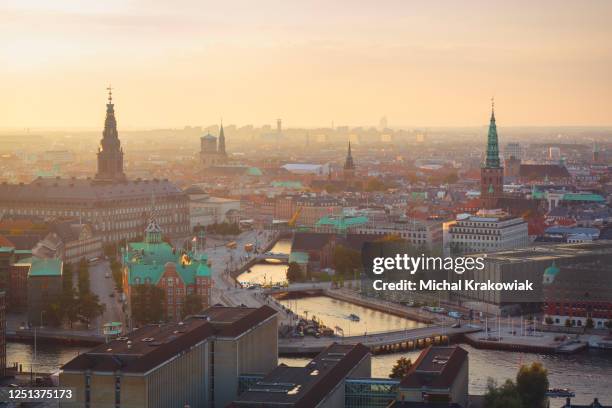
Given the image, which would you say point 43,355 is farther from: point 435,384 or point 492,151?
point 492,151

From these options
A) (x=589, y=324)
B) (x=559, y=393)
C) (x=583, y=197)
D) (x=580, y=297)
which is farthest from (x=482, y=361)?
(x=583, y=197)

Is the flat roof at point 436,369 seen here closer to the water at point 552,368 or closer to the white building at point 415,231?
the water at point 552,368

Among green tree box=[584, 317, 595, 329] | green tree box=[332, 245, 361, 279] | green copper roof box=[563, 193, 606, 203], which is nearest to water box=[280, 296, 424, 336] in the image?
green tree box=[332, 245, 361, 279]

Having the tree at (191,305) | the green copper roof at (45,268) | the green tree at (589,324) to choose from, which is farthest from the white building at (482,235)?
the green copper roof at (45,268)

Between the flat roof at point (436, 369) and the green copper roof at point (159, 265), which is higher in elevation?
the green copper roof at point (159, 265)

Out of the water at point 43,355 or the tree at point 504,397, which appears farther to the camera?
the water at point 43,355

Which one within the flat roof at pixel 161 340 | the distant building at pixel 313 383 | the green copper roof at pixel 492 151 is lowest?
the distant building at pixel 313 383

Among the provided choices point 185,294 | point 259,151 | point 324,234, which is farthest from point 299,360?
point 259,151
